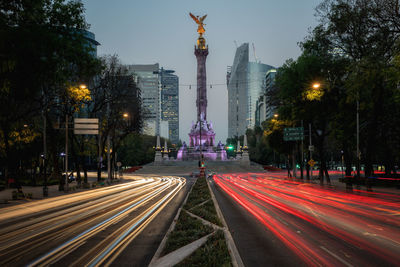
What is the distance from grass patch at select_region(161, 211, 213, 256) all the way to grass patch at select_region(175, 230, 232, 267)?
2.68ft

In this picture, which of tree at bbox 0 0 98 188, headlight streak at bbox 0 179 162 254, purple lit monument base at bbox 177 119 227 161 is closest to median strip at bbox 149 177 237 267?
headlight streak at bbox 0 179 162 254

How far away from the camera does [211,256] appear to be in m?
6.98

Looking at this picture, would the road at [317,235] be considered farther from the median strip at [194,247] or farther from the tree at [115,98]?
the tree at [115,98]

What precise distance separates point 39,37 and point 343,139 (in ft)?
98.1

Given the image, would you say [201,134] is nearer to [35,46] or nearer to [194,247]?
[35,46]

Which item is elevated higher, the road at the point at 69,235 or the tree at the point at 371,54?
the tree at the point at 371,54

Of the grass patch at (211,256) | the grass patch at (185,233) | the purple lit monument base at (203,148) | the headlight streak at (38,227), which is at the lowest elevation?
the headlight streak at (38,227)

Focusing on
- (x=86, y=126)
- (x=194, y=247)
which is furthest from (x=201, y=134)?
(x=194, y=247)

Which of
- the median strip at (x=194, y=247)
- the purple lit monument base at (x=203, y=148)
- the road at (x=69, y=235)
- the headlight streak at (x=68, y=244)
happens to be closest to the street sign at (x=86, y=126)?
the road at (x=69, y=235)

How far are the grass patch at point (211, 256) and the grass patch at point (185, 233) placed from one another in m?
0.82

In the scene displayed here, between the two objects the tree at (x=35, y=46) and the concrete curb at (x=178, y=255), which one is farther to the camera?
the tree at (x=35, y=46)

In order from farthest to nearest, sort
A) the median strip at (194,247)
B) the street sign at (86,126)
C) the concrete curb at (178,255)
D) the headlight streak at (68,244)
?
the street sign at (86,126) → the headlight streak at (68,244) → the concrete curb at (178,255) → the median strip at (194,247)

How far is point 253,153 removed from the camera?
12044 centimetres

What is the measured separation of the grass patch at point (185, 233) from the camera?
8773mm
